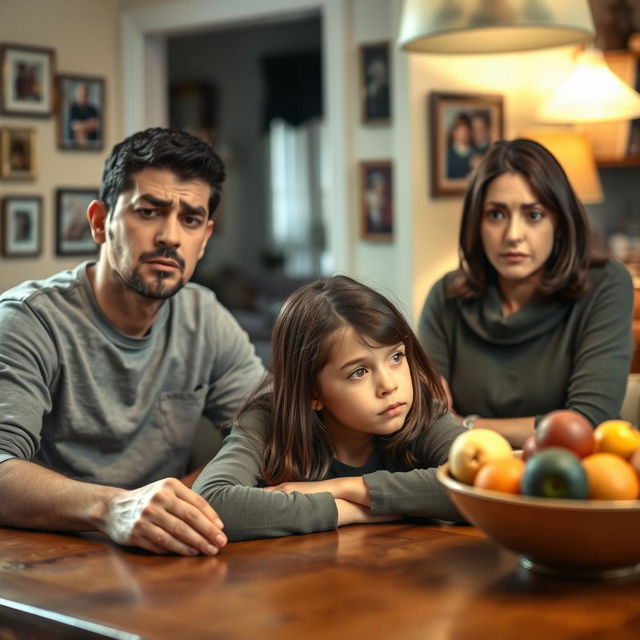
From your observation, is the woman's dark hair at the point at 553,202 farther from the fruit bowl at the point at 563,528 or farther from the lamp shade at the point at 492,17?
the fruit bowl at the point at 563,528

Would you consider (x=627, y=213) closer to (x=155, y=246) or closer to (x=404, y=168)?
(x=404, y=168)

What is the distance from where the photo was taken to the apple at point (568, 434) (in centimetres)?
126

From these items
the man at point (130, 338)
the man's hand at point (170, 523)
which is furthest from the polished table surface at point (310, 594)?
the man at point (130, 338)

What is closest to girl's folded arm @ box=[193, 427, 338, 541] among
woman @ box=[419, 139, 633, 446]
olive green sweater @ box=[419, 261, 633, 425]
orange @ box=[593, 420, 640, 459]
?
orange @ box=[593, 420, 640, 459]

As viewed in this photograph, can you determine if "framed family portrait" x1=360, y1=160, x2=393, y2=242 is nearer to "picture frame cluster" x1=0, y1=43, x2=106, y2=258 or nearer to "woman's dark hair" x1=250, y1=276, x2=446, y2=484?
"picture frame cluster" x1=0, y1=43, x2=106, y2=258

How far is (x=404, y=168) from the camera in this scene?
4.77 meters

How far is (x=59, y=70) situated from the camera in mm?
5633

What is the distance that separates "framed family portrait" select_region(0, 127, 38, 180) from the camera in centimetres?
540

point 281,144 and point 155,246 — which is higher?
point 281,144

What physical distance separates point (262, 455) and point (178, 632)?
2.08 feet

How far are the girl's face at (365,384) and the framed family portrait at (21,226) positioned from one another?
4.01m

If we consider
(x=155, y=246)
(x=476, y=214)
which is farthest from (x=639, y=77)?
(x=155, y=246)

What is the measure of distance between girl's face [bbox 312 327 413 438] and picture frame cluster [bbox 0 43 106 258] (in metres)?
4.03

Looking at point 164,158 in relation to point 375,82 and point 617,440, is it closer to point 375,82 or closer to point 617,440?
point 617,440
